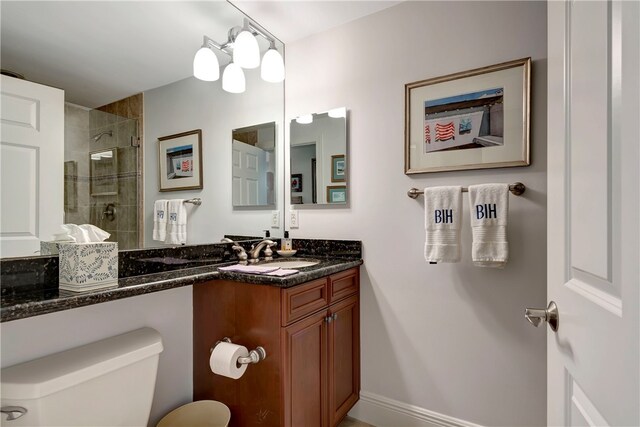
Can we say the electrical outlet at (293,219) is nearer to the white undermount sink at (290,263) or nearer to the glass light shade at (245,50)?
the white undermount sink at (290,263)

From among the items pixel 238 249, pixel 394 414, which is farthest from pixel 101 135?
pixel 394 414

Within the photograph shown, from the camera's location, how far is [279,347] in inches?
50.2

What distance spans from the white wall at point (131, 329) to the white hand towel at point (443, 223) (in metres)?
1.25

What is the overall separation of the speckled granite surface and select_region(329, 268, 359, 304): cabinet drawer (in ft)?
0.15

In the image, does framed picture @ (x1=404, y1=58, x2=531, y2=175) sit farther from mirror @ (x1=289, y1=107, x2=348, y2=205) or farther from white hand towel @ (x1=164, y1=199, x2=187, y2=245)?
white hand towel @ (x1=164, y1=199, x2=187, y2=245)

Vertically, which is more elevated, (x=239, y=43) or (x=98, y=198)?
(x=239, y=43)

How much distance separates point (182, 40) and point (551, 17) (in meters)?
1.66

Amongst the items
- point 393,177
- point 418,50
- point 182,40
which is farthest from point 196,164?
point 418,50

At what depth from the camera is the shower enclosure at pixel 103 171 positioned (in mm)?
1109

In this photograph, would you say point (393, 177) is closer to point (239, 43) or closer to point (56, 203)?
point (239, 43)

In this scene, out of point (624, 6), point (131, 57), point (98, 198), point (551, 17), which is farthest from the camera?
point (131, 57)

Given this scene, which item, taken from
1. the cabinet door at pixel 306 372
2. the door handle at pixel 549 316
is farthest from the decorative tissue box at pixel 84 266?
the door handle at pixel 549 316

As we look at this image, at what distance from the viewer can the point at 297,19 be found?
6.40 ft

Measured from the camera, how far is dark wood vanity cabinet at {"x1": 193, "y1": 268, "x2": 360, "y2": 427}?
129 centimetres
